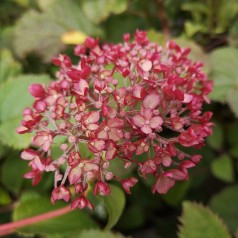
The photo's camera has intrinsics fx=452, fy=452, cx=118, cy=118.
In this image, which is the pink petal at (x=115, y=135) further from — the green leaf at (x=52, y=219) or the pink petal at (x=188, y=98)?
the green leaf at (x=52, y=219)

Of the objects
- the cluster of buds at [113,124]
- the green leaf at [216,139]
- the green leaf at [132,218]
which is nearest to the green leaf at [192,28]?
the green leaf at [216,139]

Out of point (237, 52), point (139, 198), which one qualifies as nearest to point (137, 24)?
point (237, 52)

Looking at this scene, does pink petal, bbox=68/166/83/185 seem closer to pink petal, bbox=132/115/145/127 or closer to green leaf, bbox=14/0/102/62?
pink petal, bbox=132/115/145/127

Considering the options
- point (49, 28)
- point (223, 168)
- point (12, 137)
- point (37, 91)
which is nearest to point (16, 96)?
point (12, 137)

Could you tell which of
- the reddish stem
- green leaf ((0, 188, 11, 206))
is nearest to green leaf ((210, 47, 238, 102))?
the reddish stem

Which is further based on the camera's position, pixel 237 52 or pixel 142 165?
pixel 237 52

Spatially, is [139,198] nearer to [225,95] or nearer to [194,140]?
[225,95]
